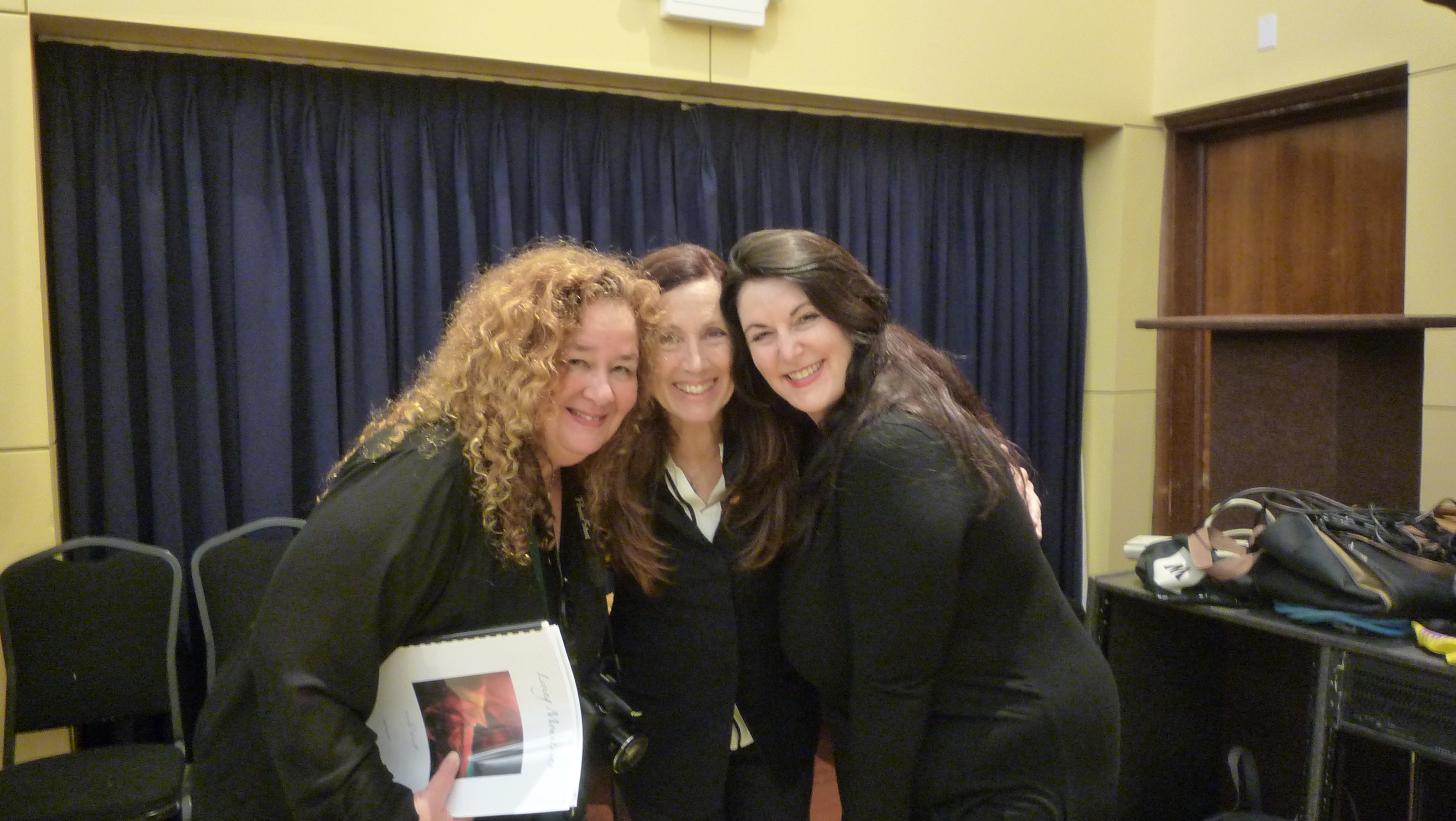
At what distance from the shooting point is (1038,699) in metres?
1.36

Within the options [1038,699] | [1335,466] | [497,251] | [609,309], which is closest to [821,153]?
[497,251]

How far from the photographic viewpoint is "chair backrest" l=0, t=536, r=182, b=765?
7.57 feet

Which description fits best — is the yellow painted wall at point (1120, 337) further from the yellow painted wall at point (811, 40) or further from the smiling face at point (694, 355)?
the smiling face at point (694, 355)

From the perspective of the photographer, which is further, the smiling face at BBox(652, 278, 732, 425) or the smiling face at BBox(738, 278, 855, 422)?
the smiling face at BBox(652, 278, 732, 425)

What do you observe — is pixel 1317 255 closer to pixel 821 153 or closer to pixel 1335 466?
pixel 1335 466

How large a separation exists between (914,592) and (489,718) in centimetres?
58

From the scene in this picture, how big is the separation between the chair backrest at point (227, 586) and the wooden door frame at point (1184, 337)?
3198mm

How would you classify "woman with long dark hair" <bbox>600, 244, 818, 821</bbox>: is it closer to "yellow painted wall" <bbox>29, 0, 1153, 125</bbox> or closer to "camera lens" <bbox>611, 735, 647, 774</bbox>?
"camera lens" <bbox>611, 735, 647, 774</bbox>

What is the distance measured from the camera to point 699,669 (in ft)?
5.33

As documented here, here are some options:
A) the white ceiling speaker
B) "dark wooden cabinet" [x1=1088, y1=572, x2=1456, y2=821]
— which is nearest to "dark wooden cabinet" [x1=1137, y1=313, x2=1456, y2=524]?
"dark wooden cabinet" [x1=1088, y1=572, x2=1456, y2=821]

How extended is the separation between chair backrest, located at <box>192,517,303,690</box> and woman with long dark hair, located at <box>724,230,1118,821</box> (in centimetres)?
169

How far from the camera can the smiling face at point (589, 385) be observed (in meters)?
1.34

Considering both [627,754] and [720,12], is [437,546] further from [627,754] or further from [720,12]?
[720,12]

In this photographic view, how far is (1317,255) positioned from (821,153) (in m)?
1.77
